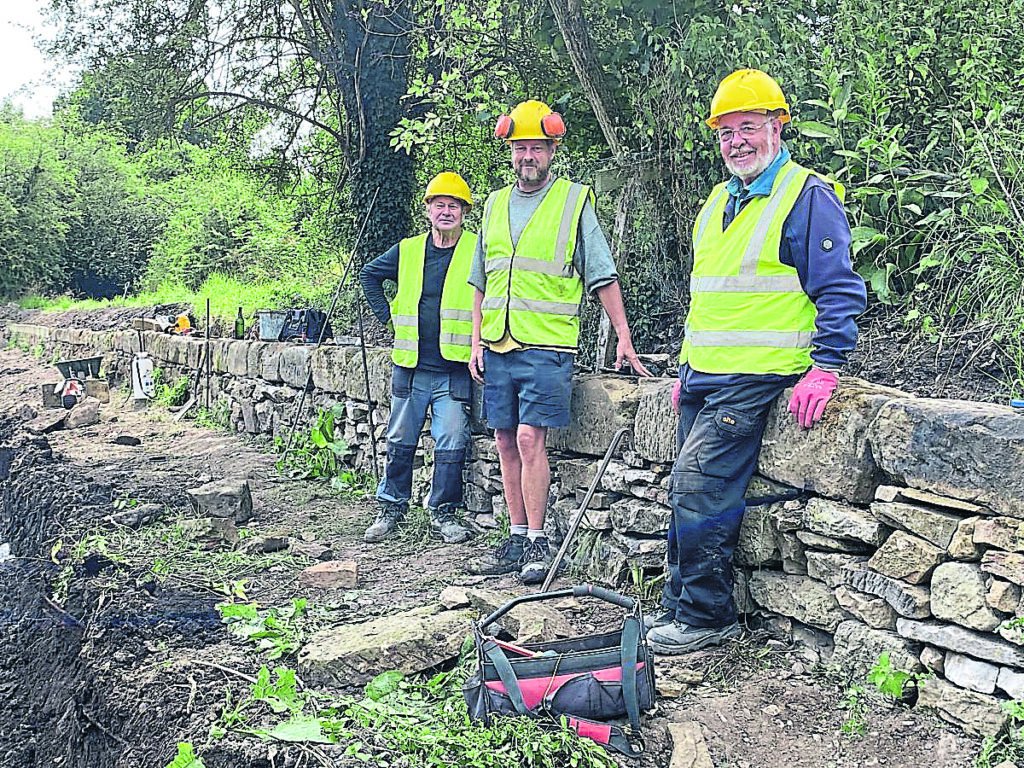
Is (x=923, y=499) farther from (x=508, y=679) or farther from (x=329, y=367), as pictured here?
(x=329, y=367)

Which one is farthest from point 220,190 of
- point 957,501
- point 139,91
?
point 957,501

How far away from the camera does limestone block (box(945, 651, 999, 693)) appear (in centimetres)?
306

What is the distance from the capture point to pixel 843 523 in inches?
141

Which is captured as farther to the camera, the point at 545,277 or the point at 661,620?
the point at 545,277

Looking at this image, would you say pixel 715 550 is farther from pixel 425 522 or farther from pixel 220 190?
pixel 220 190

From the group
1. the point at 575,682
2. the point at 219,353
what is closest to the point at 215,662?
the point at 575,682

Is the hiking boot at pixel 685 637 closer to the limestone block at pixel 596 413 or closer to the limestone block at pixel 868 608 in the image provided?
the limestone block at pixel 868 608

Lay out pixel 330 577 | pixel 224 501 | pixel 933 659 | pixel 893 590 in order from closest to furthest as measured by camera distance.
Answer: pixel 933 659, pixel 893 590, pixel 330 577, pixel 224 501

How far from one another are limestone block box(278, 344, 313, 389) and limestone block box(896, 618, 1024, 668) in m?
6.01

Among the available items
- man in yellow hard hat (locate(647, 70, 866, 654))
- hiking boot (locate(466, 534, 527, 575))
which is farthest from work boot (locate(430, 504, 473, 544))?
man in yellow hard hat (locate(647, 70, 866, 654))

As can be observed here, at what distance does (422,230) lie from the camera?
1001 cm

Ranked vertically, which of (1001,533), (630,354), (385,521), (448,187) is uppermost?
(448,187)

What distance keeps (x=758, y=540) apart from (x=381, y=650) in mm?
1541

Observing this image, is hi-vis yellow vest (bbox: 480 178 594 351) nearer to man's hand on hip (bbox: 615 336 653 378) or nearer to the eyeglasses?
man's hand on hip (bbox: 615 336 653 378)
